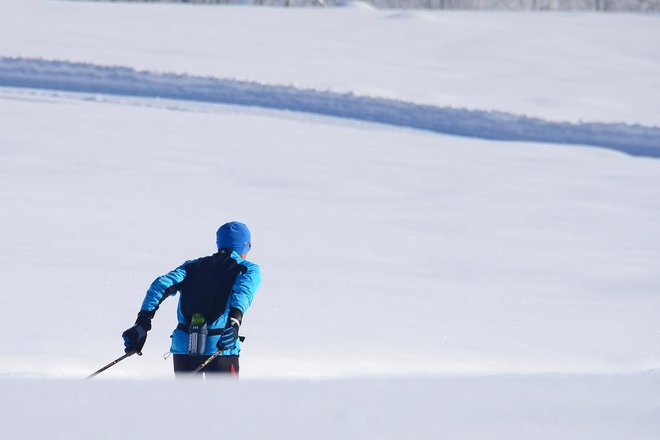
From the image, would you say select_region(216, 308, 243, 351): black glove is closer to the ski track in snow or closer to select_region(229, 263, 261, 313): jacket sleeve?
select_region(229, 263, 261, 313): jacket sleeve

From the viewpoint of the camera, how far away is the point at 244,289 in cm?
467

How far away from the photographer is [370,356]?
22.6ft

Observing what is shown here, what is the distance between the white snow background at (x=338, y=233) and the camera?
12.3 feet

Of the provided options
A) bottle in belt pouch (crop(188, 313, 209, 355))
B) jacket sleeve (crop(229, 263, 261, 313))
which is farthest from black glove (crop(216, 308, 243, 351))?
bottle in belt pouch (crop(188, 313, 209, 355))

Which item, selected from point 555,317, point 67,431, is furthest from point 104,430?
point 555,317

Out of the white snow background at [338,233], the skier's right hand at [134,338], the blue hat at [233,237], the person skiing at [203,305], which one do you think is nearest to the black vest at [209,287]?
the person skiing at [203,305]

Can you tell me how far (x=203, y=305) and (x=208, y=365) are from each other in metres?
0.30

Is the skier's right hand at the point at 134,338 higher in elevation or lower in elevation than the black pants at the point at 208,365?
higher

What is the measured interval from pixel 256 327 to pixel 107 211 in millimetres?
3422

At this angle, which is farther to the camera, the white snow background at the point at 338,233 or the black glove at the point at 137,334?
the black glove at the point at 137,334

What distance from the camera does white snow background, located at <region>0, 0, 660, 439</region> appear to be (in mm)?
3746

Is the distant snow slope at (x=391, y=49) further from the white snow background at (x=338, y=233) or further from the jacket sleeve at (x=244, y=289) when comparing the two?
the jacket sleeve at (x=244, y=289)

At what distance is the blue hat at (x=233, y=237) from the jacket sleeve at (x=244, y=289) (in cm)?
20

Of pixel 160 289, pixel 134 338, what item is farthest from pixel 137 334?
pixel 160 289
